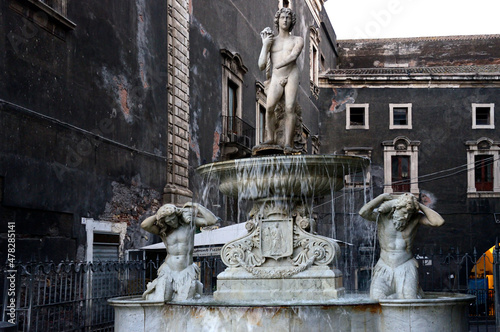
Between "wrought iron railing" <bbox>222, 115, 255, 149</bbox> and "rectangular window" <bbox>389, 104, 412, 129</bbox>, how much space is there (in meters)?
13.7

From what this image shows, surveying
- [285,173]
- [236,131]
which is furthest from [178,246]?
[236,131]

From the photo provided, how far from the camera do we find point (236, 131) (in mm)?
19672

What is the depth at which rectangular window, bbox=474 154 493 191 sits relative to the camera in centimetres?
3095

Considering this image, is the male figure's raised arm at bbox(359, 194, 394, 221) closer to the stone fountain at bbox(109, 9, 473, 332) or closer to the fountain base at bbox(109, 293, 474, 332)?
the stone fountain at bbox(109, 9, 473, 332)

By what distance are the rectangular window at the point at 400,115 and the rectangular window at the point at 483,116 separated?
9.95ft

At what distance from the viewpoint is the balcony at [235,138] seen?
61.4 ft

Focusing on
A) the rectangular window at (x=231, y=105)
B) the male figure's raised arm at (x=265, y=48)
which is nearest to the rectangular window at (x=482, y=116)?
the rectangular window at (x=231, y=105)

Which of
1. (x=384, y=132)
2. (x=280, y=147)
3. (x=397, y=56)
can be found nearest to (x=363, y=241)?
(x=384, y=132)

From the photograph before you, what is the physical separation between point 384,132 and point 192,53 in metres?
17.2

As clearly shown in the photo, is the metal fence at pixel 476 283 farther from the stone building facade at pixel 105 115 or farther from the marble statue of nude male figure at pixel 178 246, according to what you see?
the stone building facade at pixel 105 115

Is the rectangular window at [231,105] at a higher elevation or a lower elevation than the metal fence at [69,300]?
higher

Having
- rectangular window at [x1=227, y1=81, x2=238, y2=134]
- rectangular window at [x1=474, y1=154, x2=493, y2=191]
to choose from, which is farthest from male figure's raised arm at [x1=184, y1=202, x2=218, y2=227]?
rectangular window at [x1=474, y1=154, x2=493, y2=191]

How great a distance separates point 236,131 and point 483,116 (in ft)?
56.4

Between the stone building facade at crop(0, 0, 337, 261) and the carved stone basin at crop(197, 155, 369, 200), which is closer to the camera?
the carved stone basin at crop(197, 155, 369, 200)
